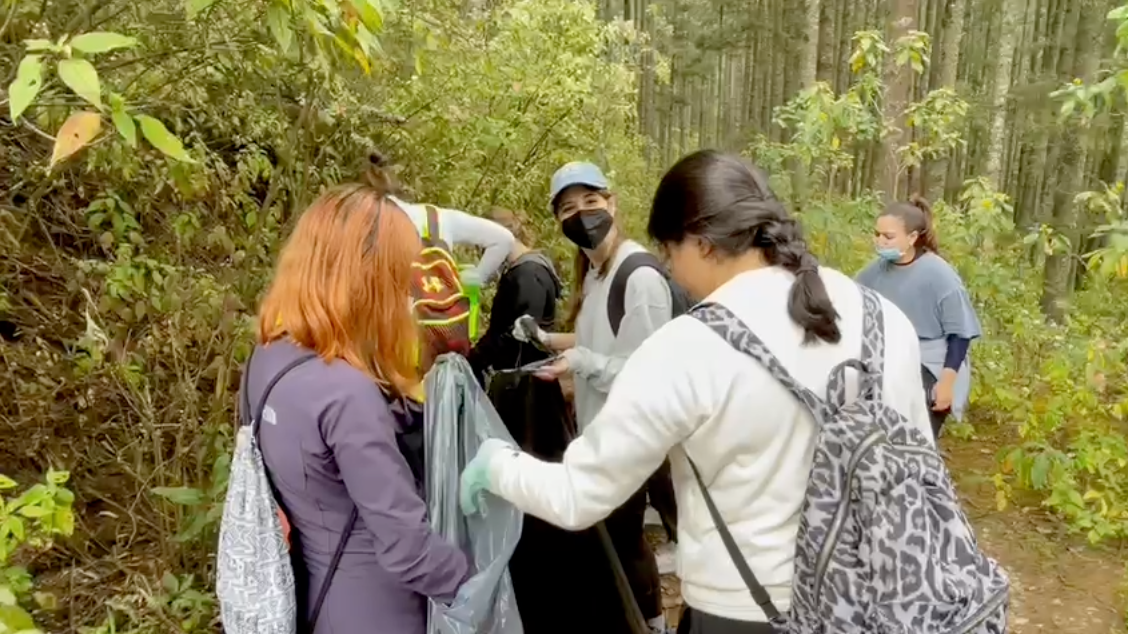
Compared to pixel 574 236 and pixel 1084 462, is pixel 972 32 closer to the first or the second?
pixel 1084 462

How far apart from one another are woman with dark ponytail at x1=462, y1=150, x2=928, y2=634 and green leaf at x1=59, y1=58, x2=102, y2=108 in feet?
3.19

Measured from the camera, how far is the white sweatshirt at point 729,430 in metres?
1.57

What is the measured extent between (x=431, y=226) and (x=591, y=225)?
2.05 feet

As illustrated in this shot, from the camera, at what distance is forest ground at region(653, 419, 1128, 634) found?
4387 millimetres

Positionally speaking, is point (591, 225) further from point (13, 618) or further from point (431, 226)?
point (13, 618)

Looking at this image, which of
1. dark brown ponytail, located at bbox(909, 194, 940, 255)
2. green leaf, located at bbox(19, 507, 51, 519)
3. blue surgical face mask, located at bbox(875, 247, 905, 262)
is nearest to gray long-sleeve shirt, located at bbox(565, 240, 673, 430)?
green leaf, located at bbox(19, 507, 51, 519)

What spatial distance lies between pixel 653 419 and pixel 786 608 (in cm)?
45

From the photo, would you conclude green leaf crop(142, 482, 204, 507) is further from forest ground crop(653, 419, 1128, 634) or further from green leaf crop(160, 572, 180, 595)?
forest ground crop(653, 419, 1128, 634)

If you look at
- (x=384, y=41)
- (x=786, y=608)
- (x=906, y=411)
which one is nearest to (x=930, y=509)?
(x=906, y=411)

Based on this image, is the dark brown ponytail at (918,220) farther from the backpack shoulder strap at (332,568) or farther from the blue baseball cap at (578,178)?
the backpack shoulder strap at (332,568)

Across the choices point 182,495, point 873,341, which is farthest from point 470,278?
point 873,341

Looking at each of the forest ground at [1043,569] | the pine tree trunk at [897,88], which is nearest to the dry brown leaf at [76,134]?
the forest ground at [1043,569]

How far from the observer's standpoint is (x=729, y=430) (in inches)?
62.6

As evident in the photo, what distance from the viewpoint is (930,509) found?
156cm
